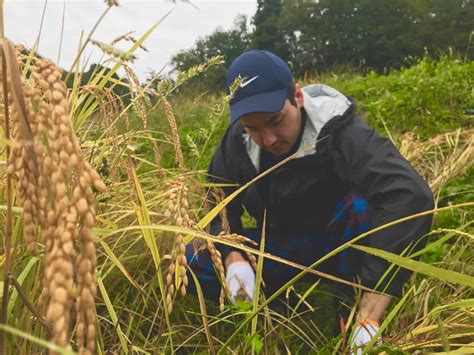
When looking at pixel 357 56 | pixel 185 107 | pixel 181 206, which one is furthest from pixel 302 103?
pixel 357 56

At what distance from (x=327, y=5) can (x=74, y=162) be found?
37274 mm

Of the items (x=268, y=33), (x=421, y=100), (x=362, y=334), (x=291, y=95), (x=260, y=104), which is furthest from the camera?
Answer: (x=268, y=33)

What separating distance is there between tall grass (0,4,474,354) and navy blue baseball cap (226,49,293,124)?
0.18 m

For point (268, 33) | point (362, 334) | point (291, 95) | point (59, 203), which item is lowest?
point (362, 334)

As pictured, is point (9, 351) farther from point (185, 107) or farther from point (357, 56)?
point (357, 56)

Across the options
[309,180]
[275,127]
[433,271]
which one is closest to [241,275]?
[309,180]

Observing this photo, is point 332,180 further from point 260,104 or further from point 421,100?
point 421,100

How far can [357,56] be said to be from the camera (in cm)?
3125

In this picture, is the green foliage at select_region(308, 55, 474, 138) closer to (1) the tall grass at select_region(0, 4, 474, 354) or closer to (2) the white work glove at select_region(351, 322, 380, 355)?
(1) the tall grass at select_region(0, 4, 474, 354)

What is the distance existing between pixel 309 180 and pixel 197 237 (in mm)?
1283

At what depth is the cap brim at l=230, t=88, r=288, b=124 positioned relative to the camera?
2.10 metres

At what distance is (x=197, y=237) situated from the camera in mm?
1091

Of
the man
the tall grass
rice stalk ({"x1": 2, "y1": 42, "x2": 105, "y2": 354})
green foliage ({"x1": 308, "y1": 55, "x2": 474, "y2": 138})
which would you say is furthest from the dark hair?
green foliage ({"x1": 308, "y1": 55, "x2": 474, "y2": 138})

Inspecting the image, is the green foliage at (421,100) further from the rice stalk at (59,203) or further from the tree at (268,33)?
the tree at (268,33)
